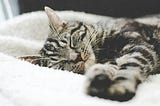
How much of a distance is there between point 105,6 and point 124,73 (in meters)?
0.69

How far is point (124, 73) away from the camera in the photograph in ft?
2.90

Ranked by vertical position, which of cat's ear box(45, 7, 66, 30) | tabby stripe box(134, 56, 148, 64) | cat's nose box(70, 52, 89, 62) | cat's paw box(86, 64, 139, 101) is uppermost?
cat's ear box(45, 7, 66, 30)

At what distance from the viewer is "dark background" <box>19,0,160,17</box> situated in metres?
1.46

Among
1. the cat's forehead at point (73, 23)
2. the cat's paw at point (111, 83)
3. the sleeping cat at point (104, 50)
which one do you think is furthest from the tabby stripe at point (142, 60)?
the cat's forehead at point (73, 23)

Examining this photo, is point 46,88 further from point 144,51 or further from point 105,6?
point 105,6

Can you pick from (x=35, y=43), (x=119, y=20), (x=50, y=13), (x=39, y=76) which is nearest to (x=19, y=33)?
(x=35, y=43)

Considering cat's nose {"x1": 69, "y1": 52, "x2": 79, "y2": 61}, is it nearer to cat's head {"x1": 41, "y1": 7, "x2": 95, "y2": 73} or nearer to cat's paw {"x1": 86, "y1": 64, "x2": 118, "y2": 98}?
cat's head {"x1": 41, "y1": 7, "x2": 95, "y2": 73}

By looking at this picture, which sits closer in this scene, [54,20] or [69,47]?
[69,47]

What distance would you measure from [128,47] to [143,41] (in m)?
0.07

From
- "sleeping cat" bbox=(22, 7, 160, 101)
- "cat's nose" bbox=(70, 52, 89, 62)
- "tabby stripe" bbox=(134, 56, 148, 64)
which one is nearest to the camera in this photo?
"sleeping cat" bbox=(22, 7, 160, 101)

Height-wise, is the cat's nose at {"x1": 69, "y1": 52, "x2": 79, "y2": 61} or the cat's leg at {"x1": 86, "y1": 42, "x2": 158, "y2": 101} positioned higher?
the cat's leg at {"x1": 86, "y1": 42, "x2": 158, "y2": 101}

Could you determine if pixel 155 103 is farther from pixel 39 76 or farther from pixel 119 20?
pixel 119 20

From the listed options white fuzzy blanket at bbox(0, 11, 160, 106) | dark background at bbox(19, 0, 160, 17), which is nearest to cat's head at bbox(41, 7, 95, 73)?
white fuzzy blanket at bbox(0, 11, 160, 106)

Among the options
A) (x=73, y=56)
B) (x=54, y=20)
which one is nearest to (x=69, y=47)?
(x=73, y=56)
